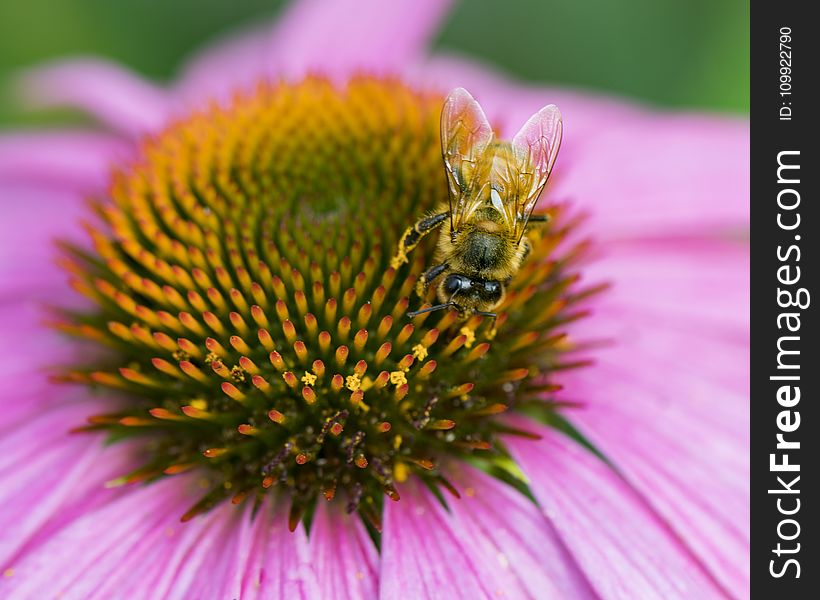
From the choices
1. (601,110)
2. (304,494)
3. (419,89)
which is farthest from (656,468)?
(601,110)

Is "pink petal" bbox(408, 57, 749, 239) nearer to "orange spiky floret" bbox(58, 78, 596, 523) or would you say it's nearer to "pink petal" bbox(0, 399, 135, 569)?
"orange spiky floret" bbox(58, 78, 596, 523)

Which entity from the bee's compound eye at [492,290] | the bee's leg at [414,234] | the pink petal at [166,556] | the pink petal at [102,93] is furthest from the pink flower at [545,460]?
the bee's leg at [414,234]

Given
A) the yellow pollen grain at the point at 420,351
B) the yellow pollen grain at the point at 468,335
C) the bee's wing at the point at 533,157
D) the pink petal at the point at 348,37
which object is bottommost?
the yellow pollen grain at the point at 420,351

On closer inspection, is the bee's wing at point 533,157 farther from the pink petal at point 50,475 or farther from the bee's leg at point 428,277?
the pink petal at point 50,475

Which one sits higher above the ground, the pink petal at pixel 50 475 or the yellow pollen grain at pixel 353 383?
the yellow pollen grain at pixel 353 383

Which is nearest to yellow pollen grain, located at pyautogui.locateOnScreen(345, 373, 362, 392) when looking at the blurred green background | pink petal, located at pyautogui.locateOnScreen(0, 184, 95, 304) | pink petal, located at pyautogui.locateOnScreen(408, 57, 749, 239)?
pink petal, located at pyautogui.locateOnScreen(408, 57, 749, 239)
